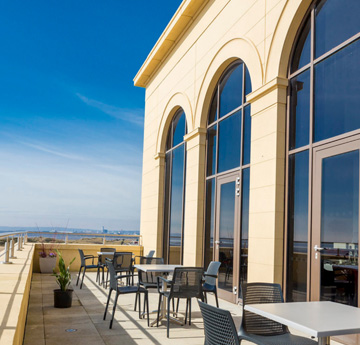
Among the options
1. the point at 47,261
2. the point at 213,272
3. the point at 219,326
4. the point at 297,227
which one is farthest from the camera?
the point at 47,261

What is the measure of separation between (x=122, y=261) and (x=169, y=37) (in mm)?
6538

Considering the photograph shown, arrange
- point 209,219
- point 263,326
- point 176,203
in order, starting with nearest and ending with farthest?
1. point 263,326
2. point 209,219
3. point 176,203

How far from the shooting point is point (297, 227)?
6.39 m

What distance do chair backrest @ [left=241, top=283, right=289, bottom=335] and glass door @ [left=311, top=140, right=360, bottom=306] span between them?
148 centimetres

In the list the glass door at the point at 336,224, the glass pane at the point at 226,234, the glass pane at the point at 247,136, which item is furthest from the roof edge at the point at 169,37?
the glass door at the point at 336,224

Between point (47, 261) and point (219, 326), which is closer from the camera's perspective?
point (219, 326)

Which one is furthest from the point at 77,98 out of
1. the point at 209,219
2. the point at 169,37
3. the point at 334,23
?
the point at 334,23

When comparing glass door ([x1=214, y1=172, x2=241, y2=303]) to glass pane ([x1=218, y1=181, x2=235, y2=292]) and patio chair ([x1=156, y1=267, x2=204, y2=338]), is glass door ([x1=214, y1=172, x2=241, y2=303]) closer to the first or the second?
glass pane ([x1=218, y1=181, x2=235, y2=292])

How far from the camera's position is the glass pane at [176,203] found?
1159cm

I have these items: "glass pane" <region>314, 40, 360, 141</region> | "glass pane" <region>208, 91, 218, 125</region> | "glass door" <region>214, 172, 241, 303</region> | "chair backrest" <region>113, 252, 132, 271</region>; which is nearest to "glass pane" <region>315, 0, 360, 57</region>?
"glass pane" <region>314, 40, 360, 141</region>

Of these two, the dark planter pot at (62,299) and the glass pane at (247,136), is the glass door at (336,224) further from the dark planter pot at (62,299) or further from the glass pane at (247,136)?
the dark planter pot at (62,299)

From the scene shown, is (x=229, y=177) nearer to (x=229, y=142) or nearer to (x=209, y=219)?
(x=229, y=142)

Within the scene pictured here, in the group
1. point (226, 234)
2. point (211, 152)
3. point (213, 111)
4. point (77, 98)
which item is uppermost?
point (77, 98)

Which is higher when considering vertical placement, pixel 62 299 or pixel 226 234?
pixel 226 234
